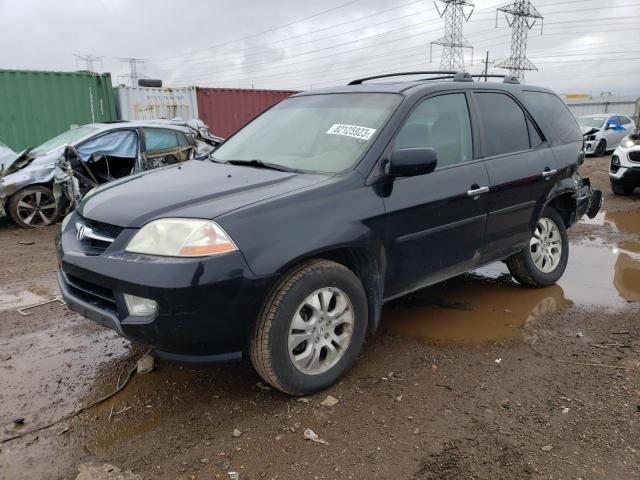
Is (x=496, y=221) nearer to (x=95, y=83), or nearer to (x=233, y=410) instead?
(x=233, y=410)

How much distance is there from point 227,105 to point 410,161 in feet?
44.3

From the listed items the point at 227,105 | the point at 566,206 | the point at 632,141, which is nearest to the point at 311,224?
the point at 566,206

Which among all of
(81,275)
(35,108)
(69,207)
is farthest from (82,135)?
(81,275)

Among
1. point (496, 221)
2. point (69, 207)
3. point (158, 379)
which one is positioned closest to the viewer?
point (158, 379)

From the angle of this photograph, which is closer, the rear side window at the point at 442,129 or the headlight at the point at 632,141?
the rear side window at the point at 442,129

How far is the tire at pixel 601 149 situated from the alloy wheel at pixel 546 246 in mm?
15103

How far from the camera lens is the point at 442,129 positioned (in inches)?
144

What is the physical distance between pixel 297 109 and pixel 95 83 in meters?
10.7

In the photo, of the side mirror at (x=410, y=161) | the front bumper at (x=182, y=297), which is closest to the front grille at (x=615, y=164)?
the side mirror at (x=410, y=161)

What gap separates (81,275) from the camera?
2768mm

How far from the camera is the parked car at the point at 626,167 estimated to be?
32.0ft

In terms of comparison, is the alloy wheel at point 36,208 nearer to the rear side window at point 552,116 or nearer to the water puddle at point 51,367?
the water puddle at point 51,367

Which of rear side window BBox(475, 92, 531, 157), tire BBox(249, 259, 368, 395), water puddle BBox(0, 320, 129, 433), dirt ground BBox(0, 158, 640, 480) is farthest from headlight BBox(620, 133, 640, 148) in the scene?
water puddle BBox(0, 320, 129, 433)

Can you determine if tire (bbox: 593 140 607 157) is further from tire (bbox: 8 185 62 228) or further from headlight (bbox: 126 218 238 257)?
headlight (bbox: 126 218 238 257)
